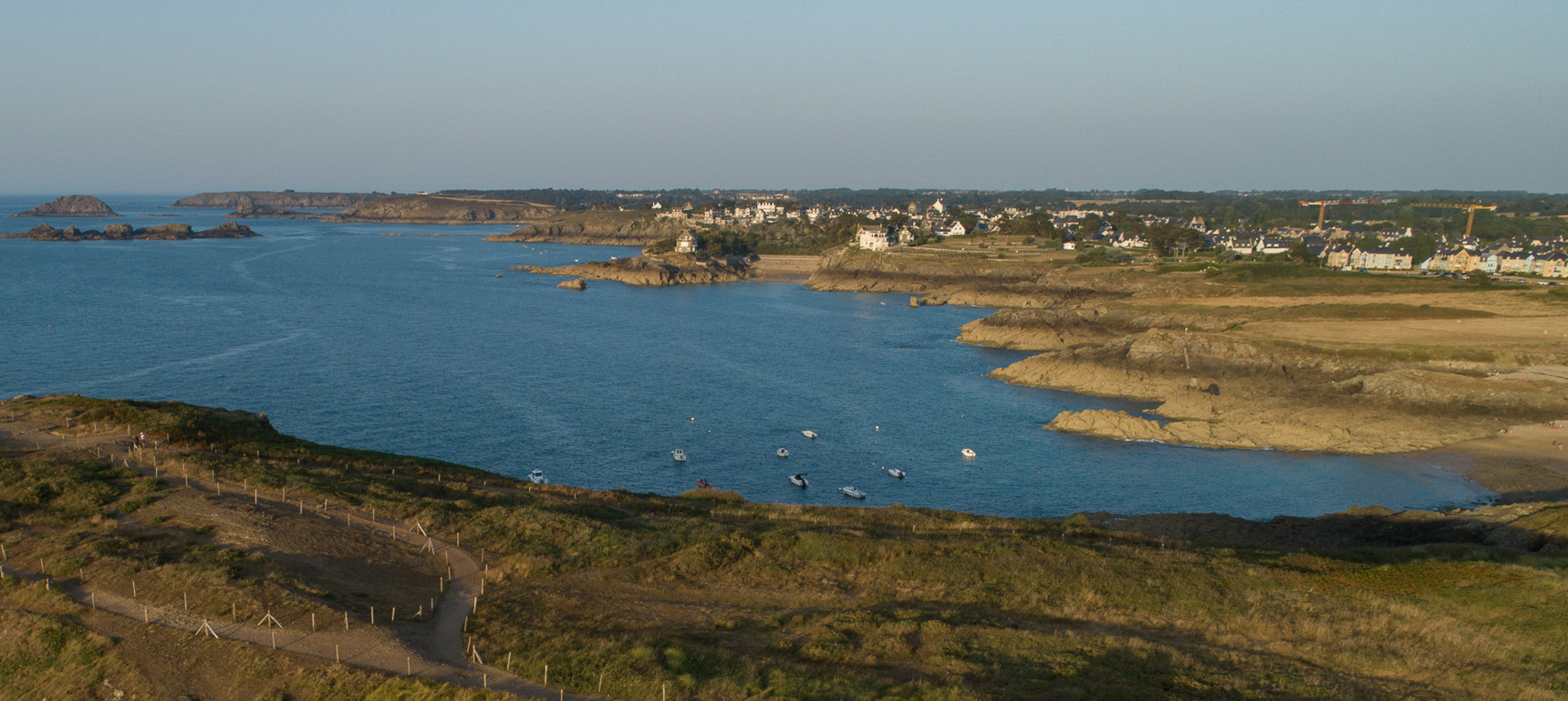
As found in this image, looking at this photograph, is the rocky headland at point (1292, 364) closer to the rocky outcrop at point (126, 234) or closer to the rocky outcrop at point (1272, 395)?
the rocky outcrop at point (1272, 395)

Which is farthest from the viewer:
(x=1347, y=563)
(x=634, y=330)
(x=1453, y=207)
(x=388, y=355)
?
(x=1453, y=207)

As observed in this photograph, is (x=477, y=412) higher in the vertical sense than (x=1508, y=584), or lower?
lower

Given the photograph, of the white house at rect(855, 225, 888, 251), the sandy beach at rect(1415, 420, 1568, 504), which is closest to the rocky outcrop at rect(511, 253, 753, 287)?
the white house at rect(855, 225, 888, 251)

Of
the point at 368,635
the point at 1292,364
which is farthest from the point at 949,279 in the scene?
the point at 368,635

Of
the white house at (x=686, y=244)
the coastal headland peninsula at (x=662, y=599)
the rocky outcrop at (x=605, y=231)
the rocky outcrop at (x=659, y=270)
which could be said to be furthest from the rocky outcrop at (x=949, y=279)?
the rocky outcrop at (x=605, y=231)

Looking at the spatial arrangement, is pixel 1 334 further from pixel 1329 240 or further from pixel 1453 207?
pixel 1453 207

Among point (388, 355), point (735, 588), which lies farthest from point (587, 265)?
point (735, 588)

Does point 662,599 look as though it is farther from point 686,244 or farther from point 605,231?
point 605,231
